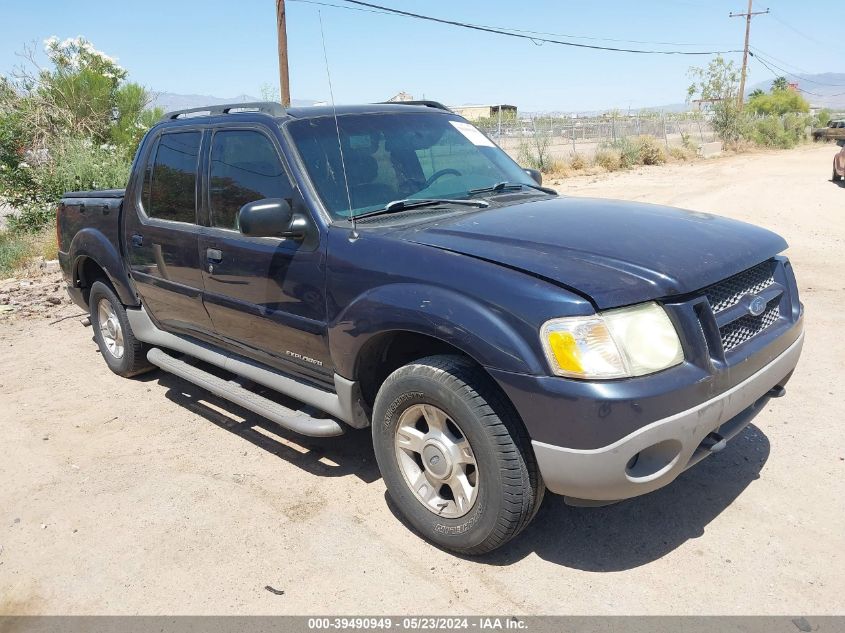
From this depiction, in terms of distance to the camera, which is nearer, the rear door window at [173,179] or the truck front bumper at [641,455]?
the truck front bumper at [641,455]

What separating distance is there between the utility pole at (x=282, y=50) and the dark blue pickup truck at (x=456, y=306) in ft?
42.6

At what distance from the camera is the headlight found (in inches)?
102

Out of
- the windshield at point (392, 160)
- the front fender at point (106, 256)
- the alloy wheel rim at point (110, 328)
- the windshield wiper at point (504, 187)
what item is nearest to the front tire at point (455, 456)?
the windshield at point (392, 160)

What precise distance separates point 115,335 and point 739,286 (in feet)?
15.5

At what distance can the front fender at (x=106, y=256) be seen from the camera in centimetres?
522

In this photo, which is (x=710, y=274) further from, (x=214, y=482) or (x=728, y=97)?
(x=728, y=97)

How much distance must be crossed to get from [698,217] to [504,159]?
1.37 meters

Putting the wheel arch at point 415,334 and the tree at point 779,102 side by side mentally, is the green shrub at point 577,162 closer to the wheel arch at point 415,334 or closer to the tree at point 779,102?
the wheel arch at point 415,334

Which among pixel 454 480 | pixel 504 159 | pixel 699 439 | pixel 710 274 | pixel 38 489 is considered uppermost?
pixel 504 159

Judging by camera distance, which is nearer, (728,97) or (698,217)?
(698,217)

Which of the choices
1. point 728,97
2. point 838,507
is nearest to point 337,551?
point 838,507

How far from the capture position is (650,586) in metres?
2.88

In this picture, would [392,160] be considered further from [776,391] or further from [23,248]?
[23,248]
